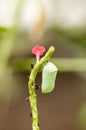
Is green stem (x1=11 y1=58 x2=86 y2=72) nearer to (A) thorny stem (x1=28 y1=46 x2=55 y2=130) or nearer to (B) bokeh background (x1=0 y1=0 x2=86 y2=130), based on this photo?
(B) bokeh background (x1=0 y1=0 x2=86 y2=130)

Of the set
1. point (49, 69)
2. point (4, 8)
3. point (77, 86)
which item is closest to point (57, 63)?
point (4, 8)

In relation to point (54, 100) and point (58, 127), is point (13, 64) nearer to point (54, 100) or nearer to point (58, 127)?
point (58, 127)

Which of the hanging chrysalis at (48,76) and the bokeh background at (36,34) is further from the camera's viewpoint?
the bokeh background at (36,34)

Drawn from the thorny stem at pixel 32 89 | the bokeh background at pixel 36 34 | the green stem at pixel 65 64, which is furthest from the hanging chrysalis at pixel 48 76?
the green stem at pixel 65 64

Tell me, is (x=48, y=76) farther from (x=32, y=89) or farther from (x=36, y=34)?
(x=36, y=34)

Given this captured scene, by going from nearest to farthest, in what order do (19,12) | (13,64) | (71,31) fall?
1. (19,12)
2. (13,64)
3. (71,31)

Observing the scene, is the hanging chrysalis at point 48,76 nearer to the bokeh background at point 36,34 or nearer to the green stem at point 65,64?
the bokeh background at point 36,34

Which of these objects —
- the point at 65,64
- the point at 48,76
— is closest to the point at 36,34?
the point at 65,64

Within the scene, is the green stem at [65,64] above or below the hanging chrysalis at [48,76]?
below

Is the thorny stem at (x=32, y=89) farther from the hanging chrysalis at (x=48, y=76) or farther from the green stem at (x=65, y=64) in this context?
the green stem at (x=65, y=64)
